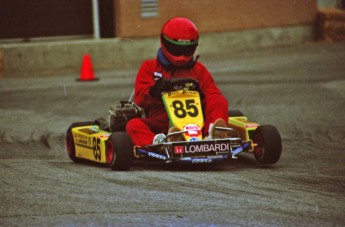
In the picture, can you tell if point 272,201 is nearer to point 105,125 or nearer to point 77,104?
point 105,125

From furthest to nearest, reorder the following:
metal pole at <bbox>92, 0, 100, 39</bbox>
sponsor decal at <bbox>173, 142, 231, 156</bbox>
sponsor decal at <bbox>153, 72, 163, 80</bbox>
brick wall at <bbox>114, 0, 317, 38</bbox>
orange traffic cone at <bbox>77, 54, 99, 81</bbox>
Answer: brick wall at <bbox>114, 0, 317, 38</bbox> → metal pole at <bbox>92, 0, 100, 39</bbox> → orange traffic cone at <bbox>77, 54, 99, 81</bbox> → sponsor decal at <bbox>153, 72, 163, 80</bbox> → sponsor decal at <bbox>173, 142, 231, 156</bbox>

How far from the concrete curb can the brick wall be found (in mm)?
220

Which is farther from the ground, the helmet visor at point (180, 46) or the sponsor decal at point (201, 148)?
the helmet visor at point (180, 46)

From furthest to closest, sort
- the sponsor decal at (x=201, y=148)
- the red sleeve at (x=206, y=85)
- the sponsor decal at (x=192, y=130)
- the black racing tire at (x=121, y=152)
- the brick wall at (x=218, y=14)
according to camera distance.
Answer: the brick wall at (x=218, y=14), the red sleeve at (x=206, y=85), the sponsor decal at (x=192, y=130), the black racing tire at (x=121, y=152), the sponsor decal at (x=201, y=148)

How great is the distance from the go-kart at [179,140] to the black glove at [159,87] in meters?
0.05

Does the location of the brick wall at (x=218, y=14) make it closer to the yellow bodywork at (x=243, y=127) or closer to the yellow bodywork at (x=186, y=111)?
the yellow bodywork at (x=243, y=127)

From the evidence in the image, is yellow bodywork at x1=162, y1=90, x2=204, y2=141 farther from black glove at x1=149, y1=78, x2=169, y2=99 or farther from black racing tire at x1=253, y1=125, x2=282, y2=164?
black racing tire at x1=253, y1=125, x2=282, y2=164

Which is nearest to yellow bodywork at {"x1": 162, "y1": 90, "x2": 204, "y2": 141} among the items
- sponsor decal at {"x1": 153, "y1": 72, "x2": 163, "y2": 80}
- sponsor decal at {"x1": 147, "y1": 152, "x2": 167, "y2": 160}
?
sponsor decal at {"x1": 153, "y1": 72, "x2": 163, "y2": 80}

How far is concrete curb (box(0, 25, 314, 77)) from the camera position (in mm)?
17719

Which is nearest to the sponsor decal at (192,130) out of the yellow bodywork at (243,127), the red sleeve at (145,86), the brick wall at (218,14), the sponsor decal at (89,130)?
the red sleeve at (145,86)

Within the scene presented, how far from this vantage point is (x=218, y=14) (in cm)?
2052

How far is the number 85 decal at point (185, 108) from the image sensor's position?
8805 mm

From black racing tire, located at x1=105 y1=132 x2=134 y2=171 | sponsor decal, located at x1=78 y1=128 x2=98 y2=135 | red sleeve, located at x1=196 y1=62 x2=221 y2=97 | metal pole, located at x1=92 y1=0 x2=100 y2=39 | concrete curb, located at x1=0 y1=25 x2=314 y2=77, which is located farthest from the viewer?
metal pole, located at x1=92 y1=0 x2=100 y2=39

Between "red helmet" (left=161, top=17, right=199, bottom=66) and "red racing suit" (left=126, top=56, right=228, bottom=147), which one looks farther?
"red helmet" (left=161, top=17, right=199, bottom=66)
